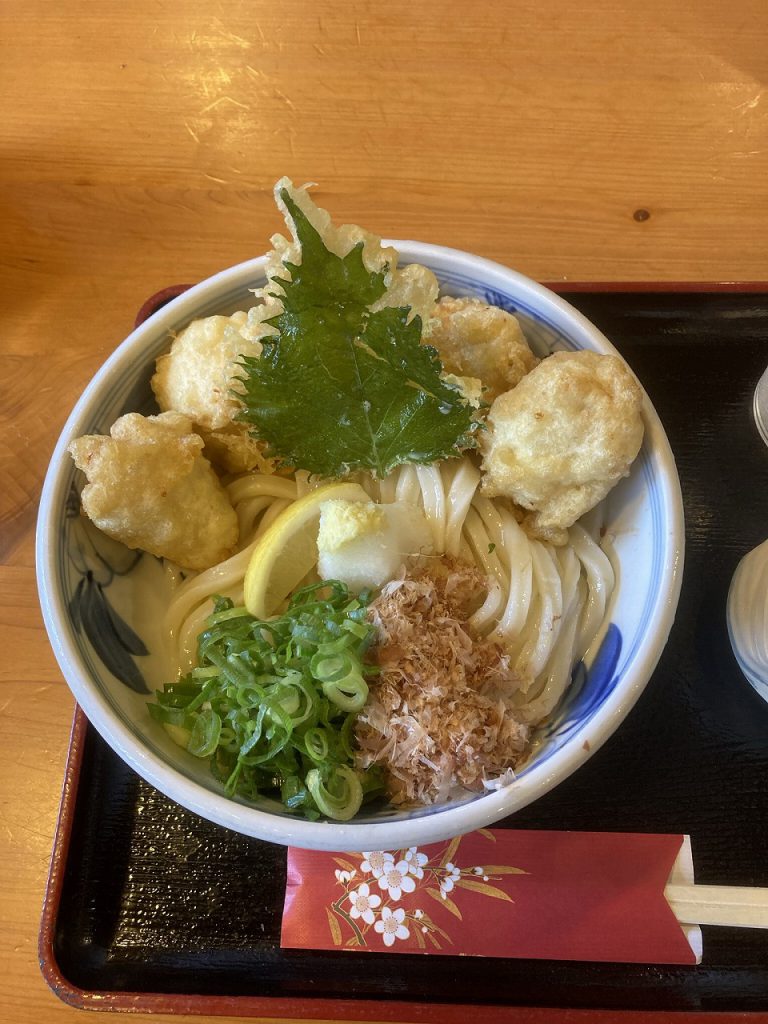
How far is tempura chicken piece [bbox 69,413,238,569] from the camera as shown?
54.9 inches

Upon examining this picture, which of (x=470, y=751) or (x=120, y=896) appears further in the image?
(x=120, y=896)

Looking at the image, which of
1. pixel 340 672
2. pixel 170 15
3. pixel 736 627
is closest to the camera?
pixel 340 672

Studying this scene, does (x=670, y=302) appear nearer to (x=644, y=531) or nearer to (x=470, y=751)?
(x=644, y=531)

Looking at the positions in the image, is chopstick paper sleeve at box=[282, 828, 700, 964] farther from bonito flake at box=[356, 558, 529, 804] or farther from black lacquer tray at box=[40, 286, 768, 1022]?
bonito flake at box=[356, 558, 529, 804]

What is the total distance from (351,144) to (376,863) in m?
2.05

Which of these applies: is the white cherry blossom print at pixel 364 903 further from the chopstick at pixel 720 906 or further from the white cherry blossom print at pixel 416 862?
the chopstick at pixel 720 906

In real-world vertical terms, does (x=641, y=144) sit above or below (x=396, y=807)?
above

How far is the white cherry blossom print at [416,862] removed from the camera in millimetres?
1457

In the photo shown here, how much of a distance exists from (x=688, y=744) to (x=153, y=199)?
212cm

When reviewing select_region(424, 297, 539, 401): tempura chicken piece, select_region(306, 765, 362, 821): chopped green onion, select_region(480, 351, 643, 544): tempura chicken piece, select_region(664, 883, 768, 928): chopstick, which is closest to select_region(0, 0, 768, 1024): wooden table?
select_region(424, 297, 539, 401): tempura chicken piece

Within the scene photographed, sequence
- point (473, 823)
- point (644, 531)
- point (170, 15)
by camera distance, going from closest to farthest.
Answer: point (473, 823) < point (644, 531) < point (170, 15)

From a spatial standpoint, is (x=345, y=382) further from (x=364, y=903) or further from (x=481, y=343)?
(x=364, y=903)

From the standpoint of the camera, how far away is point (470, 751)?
127 centimetres

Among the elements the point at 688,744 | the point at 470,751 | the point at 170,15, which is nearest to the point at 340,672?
the point at 470,751
